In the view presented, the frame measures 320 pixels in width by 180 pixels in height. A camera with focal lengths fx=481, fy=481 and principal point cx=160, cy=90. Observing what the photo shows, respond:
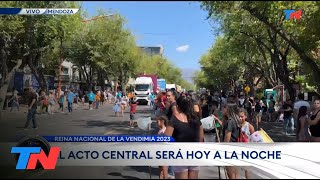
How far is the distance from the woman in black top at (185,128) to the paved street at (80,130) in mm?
198

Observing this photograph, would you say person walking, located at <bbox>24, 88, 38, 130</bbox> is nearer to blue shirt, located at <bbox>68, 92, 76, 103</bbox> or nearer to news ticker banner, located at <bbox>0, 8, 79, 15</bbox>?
blue shirt, located at <bbox>68, 92, 76, 103</bbox>

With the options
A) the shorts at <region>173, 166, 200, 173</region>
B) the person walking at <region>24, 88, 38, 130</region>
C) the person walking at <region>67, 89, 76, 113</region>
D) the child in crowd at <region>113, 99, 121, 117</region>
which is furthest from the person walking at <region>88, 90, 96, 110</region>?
the shorts at <region>173, 166, 200, 173</region>

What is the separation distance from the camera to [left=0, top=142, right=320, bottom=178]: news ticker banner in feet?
16.9

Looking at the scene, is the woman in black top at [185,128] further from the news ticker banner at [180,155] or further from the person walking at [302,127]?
the person walking at [302,127]

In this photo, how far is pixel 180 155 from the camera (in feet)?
16.9

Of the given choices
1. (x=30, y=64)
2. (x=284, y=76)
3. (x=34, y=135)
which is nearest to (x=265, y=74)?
(x=284, y=76)

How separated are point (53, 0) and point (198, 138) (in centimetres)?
216

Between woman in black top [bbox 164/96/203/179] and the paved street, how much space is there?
7.8 inches

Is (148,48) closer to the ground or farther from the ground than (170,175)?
farther from the ground

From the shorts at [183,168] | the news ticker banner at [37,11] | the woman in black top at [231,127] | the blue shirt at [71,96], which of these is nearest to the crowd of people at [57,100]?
the blue shirt at [71,96]

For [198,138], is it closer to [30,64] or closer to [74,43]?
[74,43]

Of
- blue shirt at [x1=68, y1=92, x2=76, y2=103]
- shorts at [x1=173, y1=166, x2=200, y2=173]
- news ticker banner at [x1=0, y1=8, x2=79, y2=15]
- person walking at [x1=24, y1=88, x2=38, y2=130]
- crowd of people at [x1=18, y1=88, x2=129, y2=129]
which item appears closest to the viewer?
shorts at [x1=173, y1=166, x2=200, y2=173]

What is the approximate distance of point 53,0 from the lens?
16.6 feet

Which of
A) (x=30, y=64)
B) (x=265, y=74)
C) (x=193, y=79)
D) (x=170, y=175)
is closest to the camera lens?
(x=170, y=175)
